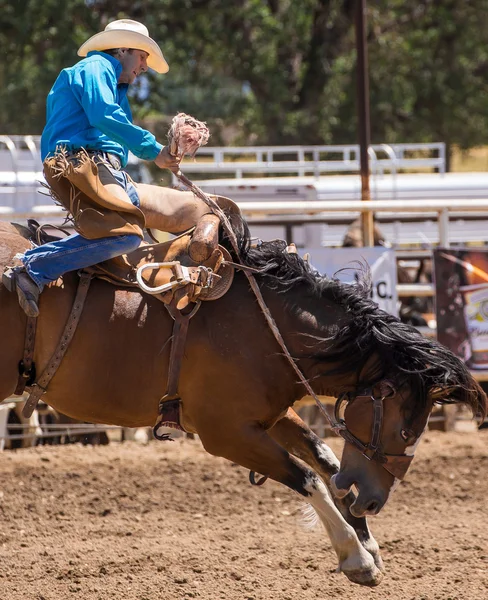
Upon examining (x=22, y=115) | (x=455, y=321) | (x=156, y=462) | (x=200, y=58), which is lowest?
(x=156, y=462)

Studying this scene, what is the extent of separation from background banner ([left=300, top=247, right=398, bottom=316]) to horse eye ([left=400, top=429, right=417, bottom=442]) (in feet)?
11.9

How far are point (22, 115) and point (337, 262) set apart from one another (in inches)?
563

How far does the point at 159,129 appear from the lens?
2112 cm

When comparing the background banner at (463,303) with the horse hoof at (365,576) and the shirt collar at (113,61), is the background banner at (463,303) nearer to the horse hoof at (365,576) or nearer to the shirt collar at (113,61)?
the horse hoof at (365,576)

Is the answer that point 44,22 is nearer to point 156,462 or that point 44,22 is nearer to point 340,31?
point 340,31

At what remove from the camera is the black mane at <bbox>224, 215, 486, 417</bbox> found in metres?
4.04

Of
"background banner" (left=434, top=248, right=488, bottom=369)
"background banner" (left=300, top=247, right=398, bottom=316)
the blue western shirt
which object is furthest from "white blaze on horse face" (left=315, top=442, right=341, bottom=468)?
"background banner" (left=434, top=248, right=488, bottom=369)

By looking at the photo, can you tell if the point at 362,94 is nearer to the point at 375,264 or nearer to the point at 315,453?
the point at 375,264

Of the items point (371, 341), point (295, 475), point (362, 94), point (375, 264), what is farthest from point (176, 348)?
point (362, 94)

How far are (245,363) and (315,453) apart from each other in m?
0.67

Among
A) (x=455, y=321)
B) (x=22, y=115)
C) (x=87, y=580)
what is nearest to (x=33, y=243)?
(x=87, y=580)

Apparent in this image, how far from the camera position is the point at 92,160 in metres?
3.91

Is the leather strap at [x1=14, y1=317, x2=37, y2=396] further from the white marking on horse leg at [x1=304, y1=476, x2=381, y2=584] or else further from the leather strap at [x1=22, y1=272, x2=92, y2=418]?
the white marking on horse leg at [x1=304, y1=476, x2=381, y2=584]

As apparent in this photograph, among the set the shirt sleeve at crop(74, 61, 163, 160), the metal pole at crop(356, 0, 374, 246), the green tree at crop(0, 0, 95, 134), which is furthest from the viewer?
the green tree at crop(0, 0, 95, 134)
